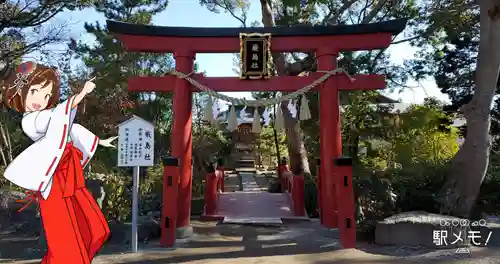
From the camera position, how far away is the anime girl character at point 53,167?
12.3 ft

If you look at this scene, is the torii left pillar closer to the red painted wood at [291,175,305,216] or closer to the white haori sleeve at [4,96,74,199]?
the red painted wood at [291,175,305,216]

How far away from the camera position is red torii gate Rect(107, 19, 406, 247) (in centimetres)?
743

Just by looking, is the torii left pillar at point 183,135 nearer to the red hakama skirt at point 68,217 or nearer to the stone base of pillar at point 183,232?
the stone base of pillar at point 183,232

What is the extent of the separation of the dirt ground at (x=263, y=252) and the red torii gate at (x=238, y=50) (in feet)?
2.89

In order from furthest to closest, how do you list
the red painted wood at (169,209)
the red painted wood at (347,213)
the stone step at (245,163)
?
the stone step at (245,163) < the red painted wood at (169,209) < the red painted wood at (347,213)

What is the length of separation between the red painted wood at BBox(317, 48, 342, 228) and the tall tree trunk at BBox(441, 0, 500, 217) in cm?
223

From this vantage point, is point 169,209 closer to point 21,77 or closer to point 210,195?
point 210,195

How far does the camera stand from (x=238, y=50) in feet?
25.2

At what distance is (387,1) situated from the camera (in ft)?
43.8

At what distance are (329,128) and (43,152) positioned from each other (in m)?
5.13

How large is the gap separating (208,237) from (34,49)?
7.75 meters

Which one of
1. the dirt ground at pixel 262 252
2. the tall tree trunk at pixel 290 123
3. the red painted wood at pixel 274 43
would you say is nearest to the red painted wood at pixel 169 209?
the dirt ground at pixel 262 252

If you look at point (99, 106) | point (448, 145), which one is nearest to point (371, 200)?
point (448, 145)

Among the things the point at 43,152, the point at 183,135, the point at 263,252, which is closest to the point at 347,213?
the point at 263,252
